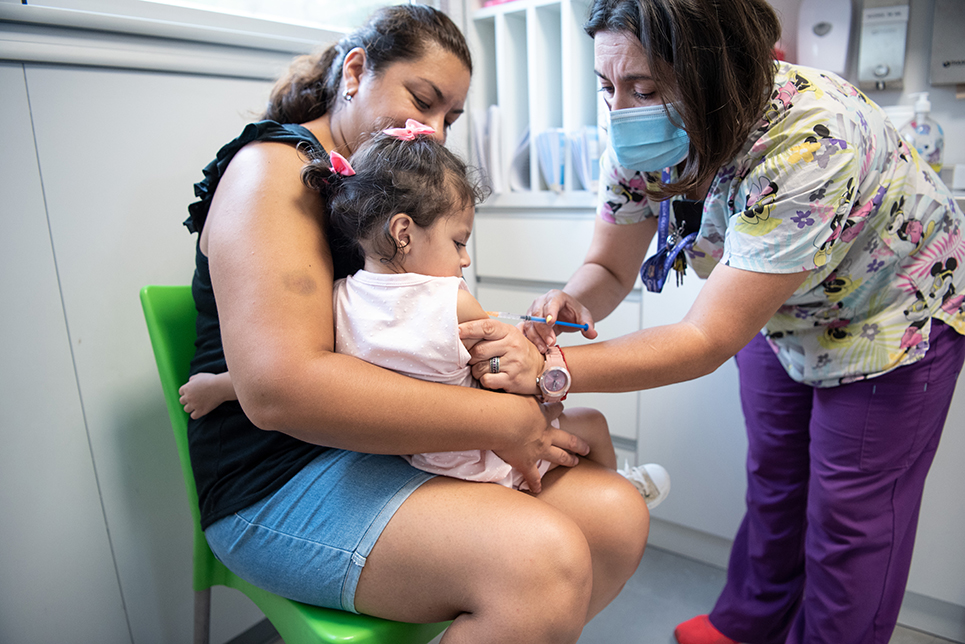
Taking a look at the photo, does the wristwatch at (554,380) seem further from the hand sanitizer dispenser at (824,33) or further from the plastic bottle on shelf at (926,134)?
the hand sanitizer dispenser at (824,33)

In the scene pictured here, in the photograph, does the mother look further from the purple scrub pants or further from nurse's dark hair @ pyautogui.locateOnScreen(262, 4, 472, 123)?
the purple scrub pants

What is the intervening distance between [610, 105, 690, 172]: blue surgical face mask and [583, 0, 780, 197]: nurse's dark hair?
0.13ft

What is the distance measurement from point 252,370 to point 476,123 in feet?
4.61

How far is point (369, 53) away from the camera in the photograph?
3.26 feet

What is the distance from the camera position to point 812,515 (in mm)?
1166

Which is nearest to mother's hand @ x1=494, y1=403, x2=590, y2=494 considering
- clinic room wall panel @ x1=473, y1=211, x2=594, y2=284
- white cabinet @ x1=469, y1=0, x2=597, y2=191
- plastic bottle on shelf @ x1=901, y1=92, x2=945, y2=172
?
clinic room wall panel @ x1=473, y1=211, x2=594, y2=284

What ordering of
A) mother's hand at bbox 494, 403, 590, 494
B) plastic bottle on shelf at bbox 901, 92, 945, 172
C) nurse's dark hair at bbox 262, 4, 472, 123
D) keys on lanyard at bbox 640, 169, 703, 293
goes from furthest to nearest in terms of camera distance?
plastic bottle on shelf at bbox 901, 92, 945, 172, keys on lanyard at bbox 640, 169, 703, 293, nurse's dark hair at bbox 262, 4, 472, 123, mother's hand at bbox 494, 403, 590, 494

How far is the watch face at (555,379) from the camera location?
2.86 ft

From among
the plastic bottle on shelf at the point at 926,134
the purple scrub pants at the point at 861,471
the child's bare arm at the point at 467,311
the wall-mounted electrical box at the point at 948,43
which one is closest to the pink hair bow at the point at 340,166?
the child's bare arm at the point at 467,311

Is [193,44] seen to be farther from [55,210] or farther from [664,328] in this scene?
[664,328]

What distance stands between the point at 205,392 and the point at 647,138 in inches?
30.3

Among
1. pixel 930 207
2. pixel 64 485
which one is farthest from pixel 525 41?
pixel 64 485

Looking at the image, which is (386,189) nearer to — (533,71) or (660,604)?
(533,71)

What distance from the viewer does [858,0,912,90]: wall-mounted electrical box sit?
1.49 meters
